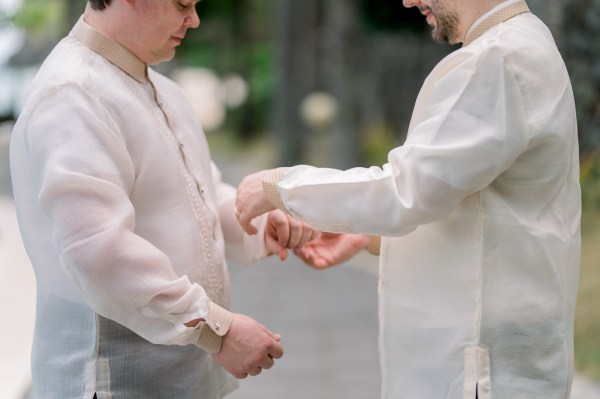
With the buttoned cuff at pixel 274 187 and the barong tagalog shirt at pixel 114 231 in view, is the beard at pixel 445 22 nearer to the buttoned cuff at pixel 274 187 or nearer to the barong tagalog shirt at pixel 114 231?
the buttoned cuff at pixel 274 187

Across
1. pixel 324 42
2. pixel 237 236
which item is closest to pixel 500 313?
pixel 237 236

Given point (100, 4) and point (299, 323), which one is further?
point (299, 323)

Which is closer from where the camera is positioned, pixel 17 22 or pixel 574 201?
pixel 574 201

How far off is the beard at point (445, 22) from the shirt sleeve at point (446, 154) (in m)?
0.18

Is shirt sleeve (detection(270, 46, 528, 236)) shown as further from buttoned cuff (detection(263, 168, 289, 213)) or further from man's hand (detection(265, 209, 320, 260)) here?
man's hand (detection(265, 209, 320, 260))

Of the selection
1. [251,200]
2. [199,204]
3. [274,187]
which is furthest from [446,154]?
[199,204]

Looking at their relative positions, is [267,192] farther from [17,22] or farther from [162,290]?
[17,22]

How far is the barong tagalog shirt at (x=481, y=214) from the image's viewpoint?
7.95ft

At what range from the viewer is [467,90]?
2.42 m

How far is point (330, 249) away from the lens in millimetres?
3451

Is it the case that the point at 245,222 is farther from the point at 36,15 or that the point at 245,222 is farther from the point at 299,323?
the point at 36,15

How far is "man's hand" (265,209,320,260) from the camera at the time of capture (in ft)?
10.7

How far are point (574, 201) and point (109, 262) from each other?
1232mm

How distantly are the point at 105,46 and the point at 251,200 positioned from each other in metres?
0.59
